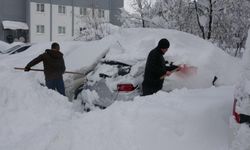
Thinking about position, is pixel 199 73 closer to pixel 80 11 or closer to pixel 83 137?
pixel 83 137

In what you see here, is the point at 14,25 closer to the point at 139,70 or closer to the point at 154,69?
the point at 139,70

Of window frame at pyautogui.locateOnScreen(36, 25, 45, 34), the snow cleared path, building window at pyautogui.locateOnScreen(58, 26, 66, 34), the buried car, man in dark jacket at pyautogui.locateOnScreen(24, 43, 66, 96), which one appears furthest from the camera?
building window at pyautogui.locateOnScreen(58, 26, 66, 34)

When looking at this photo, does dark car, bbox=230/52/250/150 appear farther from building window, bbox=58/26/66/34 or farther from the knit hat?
building window, bbox=58/26/66/34

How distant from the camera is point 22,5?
4878cm

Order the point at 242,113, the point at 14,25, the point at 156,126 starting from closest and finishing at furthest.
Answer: the point at 242,113, the point at 156,126, the point at 14,25

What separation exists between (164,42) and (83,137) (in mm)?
3014

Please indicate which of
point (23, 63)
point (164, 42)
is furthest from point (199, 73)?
point (23, 63)

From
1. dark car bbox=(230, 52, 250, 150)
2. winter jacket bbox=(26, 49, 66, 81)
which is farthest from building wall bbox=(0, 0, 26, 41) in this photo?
dark car bbox=(230, 52, 250, 150)

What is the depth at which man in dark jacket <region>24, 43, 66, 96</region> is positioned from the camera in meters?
10.0

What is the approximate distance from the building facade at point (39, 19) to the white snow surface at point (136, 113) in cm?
3598

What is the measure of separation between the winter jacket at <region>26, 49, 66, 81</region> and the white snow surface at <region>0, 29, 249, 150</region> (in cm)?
39

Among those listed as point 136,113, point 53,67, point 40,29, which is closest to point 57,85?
point 53,67

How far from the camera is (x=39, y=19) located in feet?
155

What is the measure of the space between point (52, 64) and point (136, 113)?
518 cm
